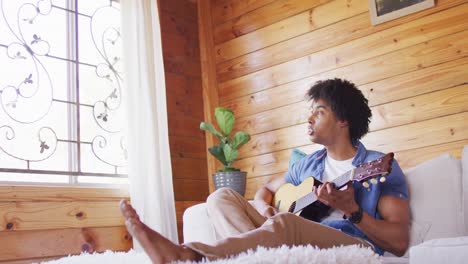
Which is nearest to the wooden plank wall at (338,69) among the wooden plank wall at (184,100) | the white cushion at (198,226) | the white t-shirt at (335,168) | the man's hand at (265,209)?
the wooden plank wall at (184,100)

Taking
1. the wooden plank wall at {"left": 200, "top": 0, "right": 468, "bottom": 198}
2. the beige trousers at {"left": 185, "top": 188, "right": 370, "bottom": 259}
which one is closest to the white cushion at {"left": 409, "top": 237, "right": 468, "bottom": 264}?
the beige trousers at {"left": 185, "top": 188, "right": 370, "bottom": 259}

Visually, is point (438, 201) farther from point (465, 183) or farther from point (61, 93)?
point (61, 93)

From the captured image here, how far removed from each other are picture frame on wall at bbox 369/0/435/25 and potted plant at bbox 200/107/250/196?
1.01 meters

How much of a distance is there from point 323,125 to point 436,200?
1.89 feet

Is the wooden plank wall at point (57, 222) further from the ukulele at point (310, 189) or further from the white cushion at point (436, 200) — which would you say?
the white cushion at point (436, 200)

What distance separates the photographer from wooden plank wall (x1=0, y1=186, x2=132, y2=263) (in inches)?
111

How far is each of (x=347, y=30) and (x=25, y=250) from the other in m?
2.09

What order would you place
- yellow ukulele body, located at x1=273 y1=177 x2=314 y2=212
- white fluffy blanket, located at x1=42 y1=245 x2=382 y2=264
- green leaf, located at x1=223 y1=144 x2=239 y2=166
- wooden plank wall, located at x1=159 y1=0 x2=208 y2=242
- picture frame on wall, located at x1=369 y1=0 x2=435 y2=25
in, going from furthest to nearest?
wooden plank wall, located at x1=159 y1=0 x2=208 y2=242
green leaf, located at x1=223 y1=144 x2=239 y2=166
picture frame on wall, located at x1=369 y1=0 x2=435 y2=25
yellow ukulele body, located at x1=273 y1=177 x2=314 y2=212
white fluffy blanket, located at x1=42 y1=245 x2=382 y2=264

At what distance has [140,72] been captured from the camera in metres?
3.47

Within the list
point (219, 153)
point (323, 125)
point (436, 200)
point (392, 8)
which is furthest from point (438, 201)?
point (219, 153)

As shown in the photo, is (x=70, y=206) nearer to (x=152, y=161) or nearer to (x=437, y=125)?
(x=152, y=161)

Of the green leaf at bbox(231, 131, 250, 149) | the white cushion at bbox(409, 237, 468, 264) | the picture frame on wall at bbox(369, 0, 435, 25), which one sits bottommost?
the white cushion at bbox(409, 237, 468, 264)

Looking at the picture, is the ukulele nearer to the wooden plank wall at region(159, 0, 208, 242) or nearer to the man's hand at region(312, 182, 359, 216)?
the man's hand at region(312, 182, 359, 216)

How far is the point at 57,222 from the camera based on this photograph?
9.84ft
